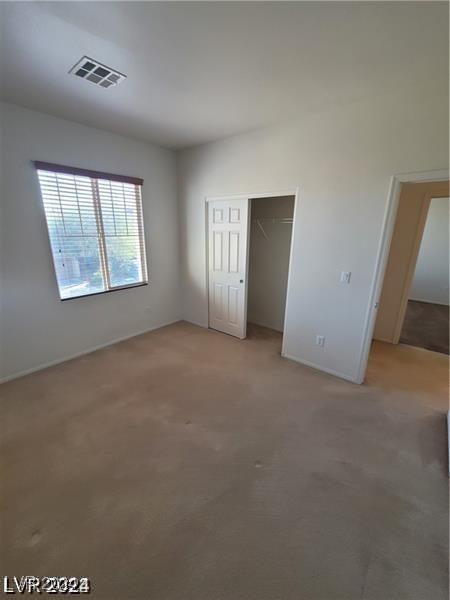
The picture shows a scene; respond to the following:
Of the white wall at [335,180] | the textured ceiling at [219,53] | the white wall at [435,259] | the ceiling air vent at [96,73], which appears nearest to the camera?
the textured ceiling at [219,53]

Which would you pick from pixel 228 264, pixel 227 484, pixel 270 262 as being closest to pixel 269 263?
pixel 270 262

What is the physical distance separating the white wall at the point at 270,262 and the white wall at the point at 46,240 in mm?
1583

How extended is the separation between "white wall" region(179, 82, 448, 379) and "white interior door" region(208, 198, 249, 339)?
0.91 feet

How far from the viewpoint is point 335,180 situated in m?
2.56

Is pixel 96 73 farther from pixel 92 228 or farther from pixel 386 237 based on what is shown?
pixel 386 237

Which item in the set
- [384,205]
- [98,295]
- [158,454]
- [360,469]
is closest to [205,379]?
[158,454]

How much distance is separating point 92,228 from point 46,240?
55 cm

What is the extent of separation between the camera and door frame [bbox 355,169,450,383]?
6.96 ft

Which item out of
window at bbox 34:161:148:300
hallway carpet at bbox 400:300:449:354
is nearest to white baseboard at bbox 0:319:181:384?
window at bbox 34:161:148:300

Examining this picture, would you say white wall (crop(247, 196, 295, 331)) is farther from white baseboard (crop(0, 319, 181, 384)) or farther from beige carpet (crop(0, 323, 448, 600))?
white baseboard (crop(0, 319, 181, 384))

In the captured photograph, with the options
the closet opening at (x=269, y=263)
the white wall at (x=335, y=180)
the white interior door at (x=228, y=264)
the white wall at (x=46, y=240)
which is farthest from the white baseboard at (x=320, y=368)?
the white wall at (x=46, y=240)

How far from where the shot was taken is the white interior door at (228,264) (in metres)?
3.51

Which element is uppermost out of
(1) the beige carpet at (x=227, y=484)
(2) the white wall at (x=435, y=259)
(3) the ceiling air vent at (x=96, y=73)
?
(3) the ceiling air vent at (x=96, y=73)

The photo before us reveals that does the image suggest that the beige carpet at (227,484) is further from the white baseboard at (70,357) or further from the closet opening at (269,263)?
the closet opening at (269,263)
